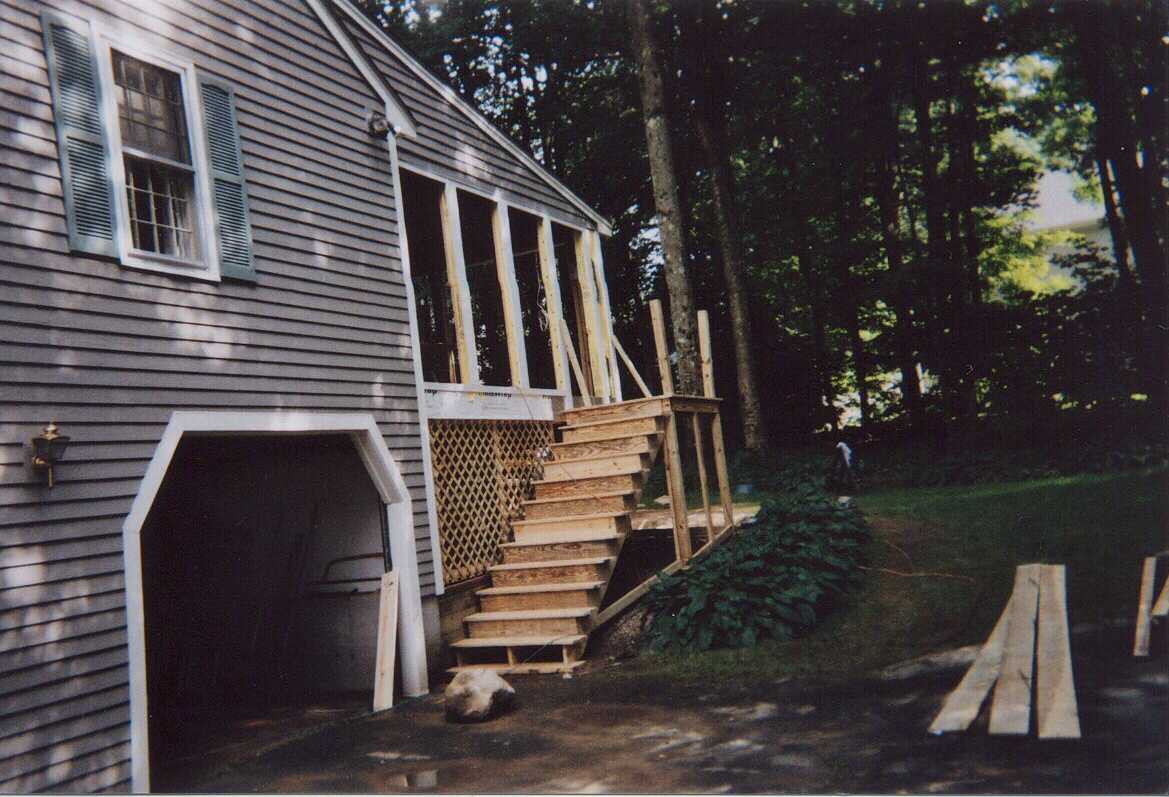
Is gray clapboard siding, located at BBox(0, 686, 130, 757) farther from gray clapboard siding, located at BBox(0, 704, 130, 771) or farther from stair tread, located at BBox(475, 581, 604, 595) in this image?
stair tread, located at BBox(475, 581, 604, 595)

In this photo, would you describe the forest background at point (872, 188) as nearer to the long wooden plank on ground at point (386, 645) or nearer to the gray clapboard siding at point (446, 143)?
the gray clapboard siding at point (446, 143)

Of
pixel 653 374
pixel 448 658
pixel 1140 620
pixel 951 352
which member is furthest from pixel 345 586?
pixel 653 374

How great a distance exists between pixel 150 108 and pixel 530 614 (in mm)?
5310

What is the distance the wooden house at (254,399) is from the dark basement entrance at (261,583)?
0.03 m

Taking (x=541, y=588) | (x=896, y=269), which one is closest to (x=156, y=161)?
(x=541, y=588)

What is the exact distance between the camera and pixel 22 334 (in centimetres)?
509

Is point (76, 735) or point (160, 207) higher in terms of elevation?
point (160, 207)

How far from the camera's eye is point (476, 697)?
657 centimetres

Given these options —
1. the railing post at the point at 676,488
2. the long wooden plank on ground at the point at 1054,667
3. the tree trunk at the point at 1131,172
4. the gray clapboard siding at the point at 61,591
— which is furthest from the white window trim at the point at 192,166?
the tree trunk at the point at 1131,172

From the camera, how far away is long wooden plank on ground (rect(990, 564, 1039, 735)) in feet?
15.5

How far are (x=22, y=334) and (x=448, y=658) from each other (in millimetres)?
4783

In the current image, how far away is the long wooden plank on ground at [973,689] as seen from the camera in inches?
196

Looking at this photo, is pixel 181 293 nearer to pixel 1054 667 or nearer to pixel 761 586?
pixel 761 586

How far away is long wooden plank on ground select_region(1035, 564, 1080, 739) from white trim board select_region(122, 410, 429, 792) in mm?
4955
